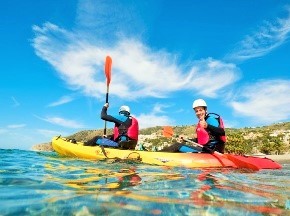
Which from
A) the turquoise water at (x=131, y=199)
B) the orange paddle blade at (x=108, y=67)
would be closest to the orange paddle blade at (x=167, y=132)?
the orange paddle blade at (x=108, y=67)

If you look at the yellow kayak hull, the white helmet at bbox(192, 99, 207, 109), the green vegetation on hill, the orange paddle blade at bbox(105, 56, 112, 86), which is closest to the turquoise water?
the yellow kayak hull

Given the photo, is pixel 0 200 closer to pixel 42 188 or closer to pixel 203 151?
pixel 42 188

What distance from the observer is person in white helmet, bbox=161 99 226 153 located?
1277 centimetres

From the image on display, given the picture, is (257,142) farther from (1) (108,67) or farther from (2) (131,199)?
(2) (131,199)

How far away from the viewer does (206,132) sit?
13227mm

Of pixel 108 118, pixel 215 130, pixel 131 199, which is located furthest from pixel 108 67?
pixel 131 199

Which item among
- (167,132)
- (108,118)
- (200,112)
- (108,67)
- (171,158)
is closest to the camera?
(171,158)

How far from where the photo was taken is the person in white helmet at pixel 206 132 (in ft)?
41.9

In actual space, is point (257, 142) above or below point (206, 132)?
above

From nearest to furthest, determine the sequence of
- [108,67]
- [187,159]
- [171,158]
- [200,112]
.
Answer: [187,159]
[171,158]
[200,112]
[108,67]

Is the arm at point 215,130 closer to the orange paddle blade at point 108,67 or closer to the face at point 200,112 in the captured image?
the face at point 200,112

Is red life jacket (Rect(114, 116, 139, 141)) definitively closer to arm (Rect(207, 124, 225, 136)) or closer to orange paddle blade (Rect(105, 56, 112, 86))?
arm (Rect(207, 124, 225, 136))

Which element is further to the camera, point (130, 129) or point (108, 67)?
Answer: point (108, 67)

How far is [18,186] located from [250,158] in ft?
32.9
